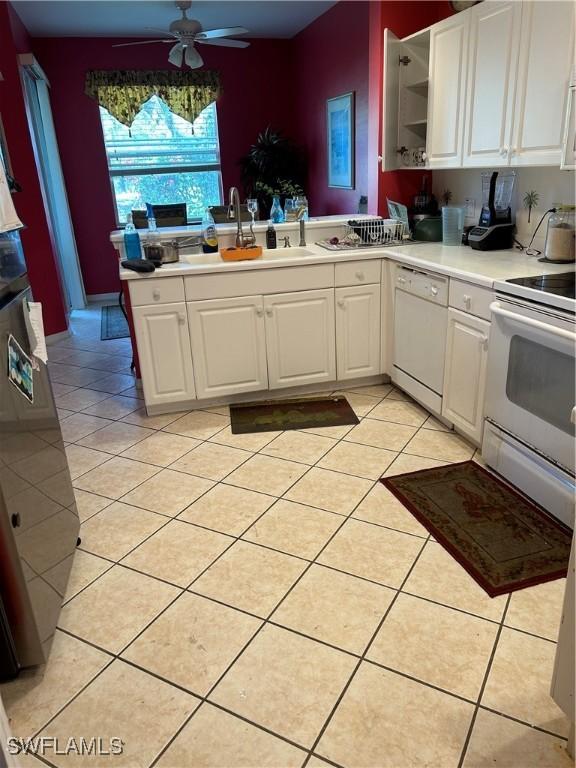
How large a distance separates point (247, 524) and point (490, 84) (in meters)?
2.42

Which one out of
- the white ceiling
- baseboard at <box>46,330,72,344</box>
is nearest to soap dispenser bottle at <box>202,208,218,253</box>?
baseboard at <box>46,330,72,344</box>

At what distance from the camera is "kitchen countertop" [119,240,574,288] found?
257 centimetres

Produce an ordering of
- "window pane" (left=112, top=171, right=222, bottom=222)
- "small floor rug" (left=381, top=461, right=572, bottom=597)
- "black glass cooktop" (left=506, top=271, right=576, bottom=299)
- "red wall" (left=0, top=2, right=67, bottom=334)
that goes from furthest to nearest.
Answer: "window pane" (left=112, top=171, right=222, bottom=222) < "red wall" (left=0, top=2, right=67, bottom=334) < "black glass cooktop" (left=506, top=271, right=576, bottom=299) < "small floor rug" (left=381, top=461, right=572, bottom=597)

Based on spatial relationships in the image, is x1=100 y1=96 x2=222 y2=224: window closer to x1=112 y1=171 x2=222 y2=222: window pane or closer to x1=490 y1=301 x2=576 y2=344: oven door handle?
→ x1=112 y1=171 x2=222 y2=222: window pane

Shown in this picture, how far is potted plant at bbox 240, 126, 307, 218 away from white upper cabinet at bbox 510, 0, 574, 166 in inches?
144

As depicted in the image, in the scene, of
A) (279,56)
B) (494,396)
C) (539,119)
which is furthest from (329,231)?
(279,56)

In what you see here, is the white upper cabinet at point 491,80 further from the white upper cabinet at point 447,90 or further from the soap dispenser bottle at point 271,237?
the soap dispenser bottle at point 271,237

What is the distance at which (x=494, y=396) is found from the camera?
245 centimetres

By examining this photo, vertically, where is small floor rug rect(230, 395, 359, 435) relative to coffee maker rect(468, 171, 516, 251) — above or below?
below

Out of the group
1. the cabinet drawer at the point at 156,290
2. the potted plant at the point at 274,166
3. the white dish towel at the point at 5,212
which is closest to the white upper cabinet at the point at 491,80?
the cabinet drawer at the point at 156,290

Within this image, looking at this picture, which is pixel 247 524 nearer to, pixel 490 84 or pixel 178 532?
pixel 178 532

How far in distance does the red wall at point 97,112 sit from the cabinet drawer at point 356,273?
3.99 metres

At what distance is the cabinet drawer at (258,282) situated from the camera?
312 cm

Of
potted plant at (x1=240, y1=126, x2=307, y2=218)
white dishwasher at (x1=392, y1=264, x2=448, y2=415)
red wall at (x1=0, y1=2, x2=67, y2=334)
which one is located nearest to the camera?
white dishwasher at (x1=392, y1=264, x2=448, y2=415)
